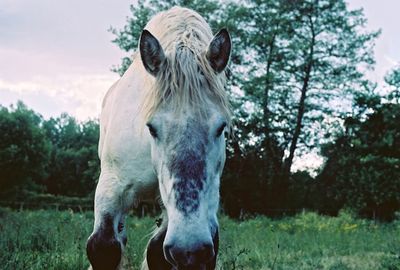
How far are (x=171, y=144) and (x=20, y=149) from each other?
112 feet

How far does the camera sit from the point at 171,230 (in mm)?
2592

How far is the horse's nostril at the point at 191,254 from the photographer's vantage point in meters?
2.52

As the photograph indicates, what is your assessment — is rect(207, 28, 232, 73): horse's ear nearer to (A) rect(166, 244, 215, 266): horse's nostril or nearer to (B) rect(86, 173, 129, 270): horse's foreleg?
(B) rect(86, 173, 129, 270): horse's foreleg

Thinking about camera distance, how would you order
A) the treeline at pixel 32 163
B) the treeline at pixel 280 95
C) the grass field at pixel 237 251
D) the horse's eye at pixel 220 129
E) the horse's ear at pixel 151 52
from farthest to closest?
the treeline at pixel 32 163
the treeline at pixel 280 95
the grass field at pixel 237 251
the horse's ear at pixel 151 52
the horse's eye at pixel 220 129

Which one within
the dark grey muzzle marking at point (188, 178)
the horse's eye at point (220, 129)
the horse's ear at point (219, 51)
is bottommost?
the dark grey muzzle marking at point (188, 178)

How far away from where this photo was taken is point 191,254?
2518 mm

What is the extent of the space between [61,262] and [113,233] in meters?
1.49

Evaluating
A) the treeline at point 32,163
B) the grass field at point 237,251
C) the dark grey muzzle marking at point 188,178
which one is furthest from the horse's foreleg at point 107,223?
the treeline at point 32,163

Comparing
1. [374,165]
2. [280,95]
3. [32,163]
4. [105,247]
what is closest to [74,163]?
[32,163]

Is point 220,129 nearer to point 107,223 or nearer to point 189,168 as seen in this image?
point 189,168

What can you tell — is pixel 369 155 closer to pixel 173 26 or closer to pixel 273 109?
pixel 273 109

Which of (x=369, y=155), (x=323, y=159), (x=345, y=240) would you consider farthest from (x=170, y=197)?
(x=323, y=159)

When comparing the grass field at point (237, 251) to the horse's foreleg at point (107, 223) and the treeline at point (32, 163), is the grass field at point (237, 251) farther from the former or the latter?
the treeline at point (32, 163)

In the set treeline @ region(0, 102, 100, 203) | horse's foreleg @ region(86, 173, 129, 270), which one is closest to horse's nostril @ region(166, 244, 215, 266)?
horse's foreleg @ region(86, 173, 129, 270)
